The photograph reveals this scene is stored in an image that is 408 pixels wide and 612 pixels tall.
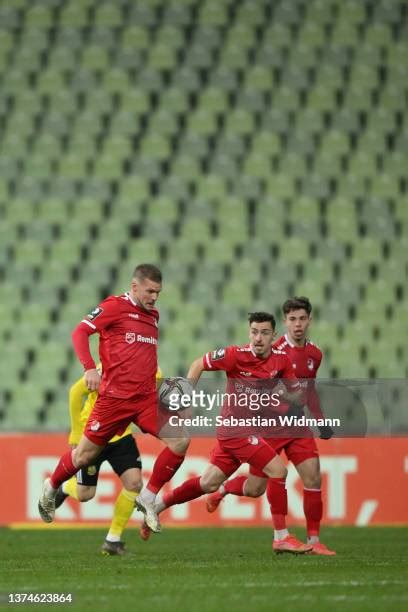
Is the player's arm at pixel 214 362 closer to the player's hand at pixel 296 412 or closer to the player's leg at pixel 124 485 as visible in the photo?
the player's hand at pixel 296 412

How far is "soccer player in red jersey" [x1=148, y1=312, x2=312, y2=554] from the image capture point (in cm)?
828

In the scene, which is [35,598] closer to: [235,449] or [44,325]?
[235,449]

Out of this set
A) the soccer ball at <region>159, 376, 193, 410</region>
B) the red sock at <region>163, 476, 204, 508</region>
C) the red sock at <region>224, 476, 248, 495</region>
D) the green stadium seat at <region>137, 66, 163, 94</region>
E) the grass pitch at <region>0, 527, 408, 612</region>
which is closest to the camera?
the grass pitch at <region>0, 527, 408, 612</region>

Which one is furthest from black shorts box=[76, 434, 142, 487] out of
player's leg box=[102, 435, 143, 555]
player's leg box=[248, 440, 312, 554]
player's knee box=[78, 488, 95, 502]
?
player's leg box=[248, 440, 312, 554]

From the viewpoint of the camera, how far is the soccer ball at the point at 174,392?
816 cm

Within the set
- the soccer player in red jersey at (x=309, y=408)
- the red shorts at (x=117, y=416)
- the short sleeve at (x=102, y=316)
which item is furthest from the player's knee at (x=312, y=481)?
the short sleeve at (x=102, y=316)

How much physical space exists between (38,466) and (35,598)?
6.15 metres

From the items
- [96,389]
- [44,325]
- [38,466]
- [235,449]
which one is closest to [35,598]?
[96,389]

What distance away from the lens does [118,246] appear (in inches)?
626

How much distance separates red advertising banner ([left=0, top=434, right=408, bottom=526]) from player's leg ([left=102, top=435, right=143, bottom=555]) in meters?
3.24

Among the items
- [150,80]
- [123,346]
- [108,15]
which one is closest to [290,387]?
[123,346]

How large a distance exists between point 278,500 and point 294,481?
3.41 meters

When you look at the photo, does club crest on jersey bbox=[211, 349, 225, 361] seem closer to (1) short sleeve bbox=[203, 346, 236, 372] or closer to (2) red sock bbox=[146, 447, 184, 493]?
(1) short sleeve bbox=[203, 346, 236, 372]

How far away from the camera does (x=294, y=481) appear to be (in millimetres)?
11992
